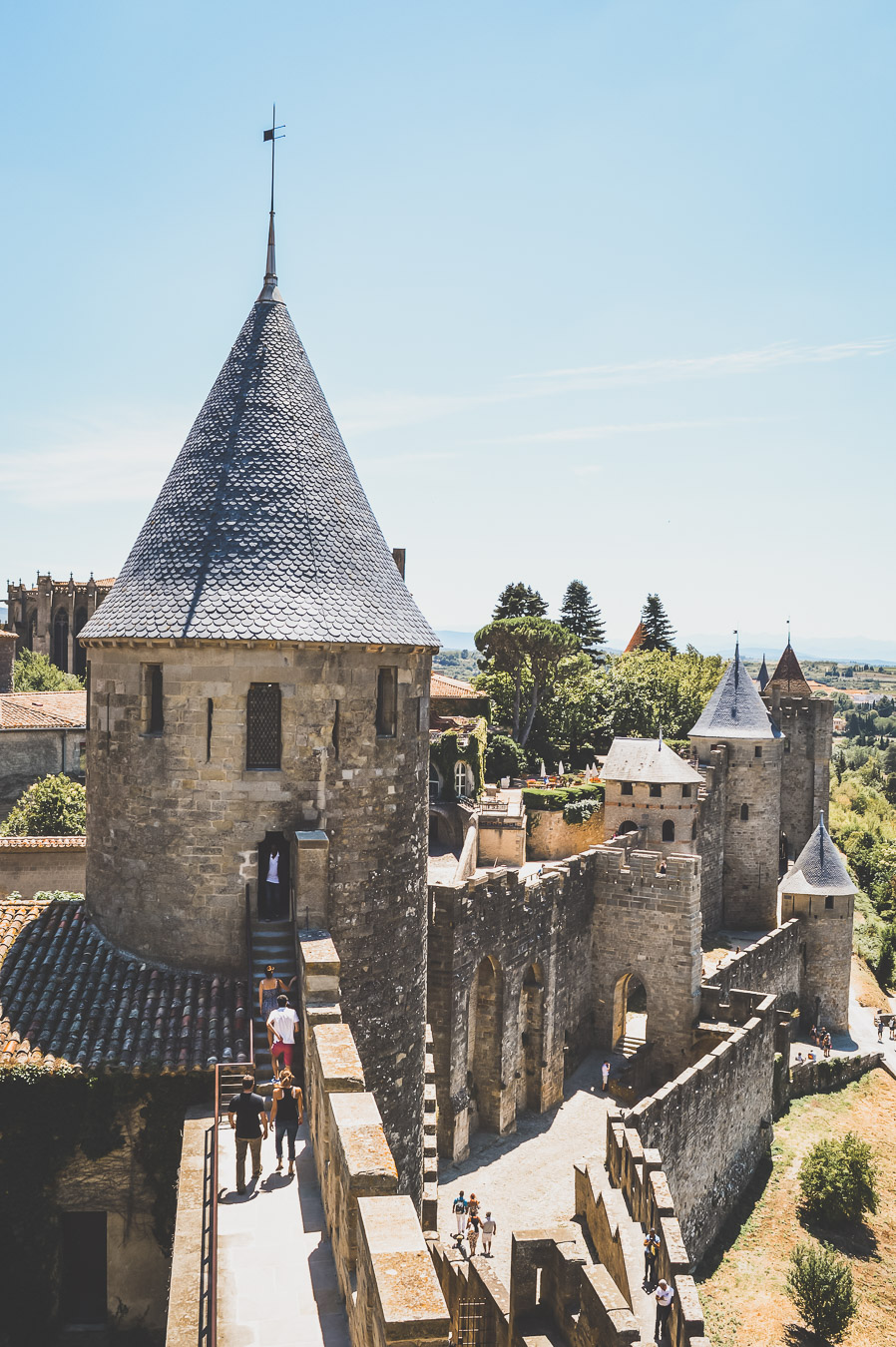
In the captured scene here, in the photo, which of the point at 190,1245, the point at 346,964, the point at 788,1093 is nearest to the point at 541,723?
the point at 788,1093

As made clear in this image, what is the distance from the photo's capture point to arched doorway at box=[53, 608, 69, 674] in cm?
8406

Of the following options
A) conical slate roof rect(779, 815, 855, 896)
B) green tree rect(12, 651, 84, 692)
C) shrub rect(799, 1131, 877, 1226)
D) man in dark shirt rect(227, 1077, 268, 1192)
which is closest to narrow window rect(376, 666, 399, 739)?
man in dark shirt rect(227, 1077, 268, 1192)

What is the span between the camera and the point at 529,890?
26406 millimetres

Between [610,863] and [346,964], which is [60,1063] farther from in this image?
[610,863]

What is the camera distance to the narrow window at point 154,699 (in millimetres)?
13719

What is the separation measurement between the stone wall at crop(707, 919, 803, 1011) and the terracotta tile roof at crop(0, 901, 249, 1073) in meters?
20.5

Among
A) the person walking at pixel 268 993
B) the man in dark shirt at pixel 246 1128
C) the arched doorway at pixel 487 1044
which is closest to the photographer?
the man in dark shirt at pixel 246 1128

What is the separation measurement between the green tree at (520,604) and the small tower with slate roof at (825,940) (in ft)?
140

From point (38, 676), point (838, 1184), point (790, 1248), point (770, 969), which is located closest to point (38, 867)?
point (790, 1248)

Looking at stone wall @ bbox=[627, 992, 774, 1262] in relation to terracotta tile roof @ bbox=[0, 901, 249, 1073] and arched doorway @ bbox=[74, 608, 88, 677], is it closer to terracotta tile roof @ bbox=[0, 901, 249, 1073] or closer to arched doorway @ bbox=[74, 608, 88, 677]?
terracotta tile roof @ bbox=[0, 901, 249, 1073]

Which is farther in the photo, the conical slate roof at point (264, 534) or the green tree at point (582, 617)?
the green tree at point (582, 617)

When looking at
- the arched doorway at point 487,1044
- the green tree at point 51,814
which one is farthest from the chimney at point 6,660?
the arched doorway at point 487,1044

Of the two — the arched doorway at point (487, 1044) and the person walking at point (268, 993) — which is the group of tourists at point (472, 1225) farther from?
the person walking at point (268, 993)

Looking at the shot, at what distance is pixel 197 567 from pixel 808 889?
33366 mm
